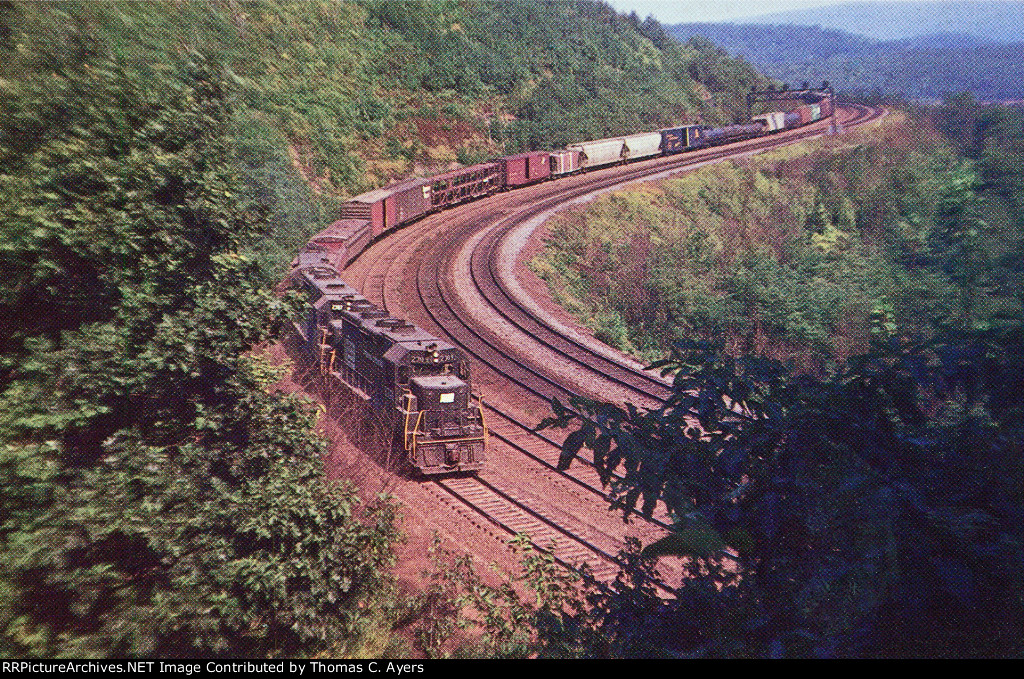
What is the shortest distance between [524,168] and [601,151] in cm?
847

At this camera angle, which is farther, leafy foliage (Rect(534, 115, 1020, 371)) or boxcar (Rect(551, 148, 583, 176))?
boxcar (Rect(551, 148, 583, 176))

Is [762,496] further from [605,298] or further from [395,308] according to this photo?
[605,298]

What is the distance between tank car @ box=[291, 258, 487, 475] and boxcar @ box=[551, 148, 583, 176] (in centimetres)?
3540

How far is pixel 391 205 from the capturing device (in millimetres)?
38438

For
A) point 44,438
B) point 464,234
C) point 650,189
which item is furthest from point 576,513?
point 650,189

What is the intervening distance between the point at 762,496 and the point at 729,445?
43 cm

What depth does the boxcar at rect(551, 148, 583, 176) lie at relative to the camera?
167 ft

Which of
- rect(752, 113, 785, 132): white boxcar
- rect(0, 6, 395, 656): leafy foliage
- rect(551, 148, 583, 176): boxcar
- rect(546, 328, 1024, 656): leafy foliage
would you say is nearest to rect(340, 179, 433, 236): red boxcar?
rect(551, 148, 583, 176): boxcar

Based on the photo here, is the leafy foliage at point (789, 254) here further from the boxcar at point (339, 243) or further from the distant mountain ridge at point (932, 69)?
the boxcar at point (339, 243)

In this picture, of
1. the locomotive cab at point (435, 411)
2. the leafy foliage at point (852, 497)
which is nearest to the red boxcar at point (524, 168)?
the locomotive cab at point (435, 411)

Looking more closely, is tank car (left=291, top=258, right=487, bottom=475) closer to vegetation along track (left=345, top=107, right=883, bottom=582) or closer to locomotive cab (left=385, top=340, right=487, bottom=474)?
locomotive cab (left=385, top=340, right=487, bottom=474)

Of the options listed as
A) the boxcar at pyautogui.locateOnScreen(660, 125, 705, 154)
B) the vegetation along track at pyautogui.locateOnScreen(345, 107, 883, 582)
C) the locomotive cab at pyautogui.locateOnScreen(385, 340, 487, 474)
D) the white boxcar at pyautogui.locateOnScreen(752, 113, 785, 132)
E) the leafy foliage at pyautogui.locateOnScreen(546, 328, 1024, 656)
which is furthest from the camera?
the white boxcar at pyautogui.locateOnScreen(752, 113, 785, 132)

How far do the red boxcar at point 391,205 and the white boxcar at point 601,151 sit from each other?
1606 centimetres

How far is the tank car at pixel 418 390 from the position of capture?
1558cm
